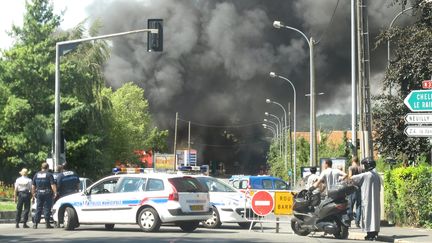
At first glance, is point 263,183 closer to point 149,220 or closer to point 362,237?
point 149,220

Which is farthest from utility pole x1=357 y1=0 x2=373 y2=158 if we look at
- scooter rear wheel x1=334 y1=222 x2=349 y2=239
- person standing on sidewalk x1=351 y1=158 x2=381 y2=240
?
scooter rear wheel x1=334 y1=222 x2=349 y2=239

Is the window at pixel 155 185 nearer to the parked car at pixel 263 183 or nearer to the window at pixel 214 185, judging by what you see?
the window at pixel 214 185

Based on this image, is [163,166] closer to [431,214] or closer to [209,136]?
[209,136]

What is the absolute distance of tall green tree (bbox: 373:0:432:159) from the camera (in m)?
21.5

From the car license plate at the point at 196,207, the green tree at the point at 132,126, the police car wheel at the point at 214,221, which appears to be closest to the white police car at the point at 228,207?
the police car wheel at the point at 214,221

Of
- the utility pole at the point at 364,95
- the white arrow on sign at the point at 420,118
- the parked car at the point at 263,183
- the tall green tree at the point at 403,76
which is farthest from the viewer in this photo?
the parked car at the point at 263,183

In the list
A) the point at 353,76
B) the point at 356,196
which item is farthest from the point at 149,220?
the point at 353,76

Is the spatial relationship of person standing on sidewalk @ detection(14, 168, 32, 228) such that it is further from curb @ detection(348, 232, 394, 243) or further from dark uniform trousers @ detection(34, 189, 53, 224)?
curb @ detection(348, 232, 394, 243)

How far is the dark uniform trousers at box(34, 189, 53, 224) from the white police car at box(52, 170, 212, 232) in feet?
2.44

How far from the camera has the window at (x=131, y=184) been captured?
16609 mm

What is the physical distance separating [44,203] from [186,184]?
4.22 m

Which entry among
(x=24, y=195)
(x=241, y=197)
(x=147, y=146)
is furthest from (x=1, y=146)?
(x=147, y=146)

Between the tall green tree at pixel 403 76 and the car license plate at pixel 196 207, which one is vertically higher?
the tall green tree at pixel 403 76

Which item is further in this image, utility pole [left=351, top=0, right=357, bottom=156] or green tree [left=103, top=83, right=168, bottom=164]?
green tree [left=103, top=83, right=168, bottom=164]
